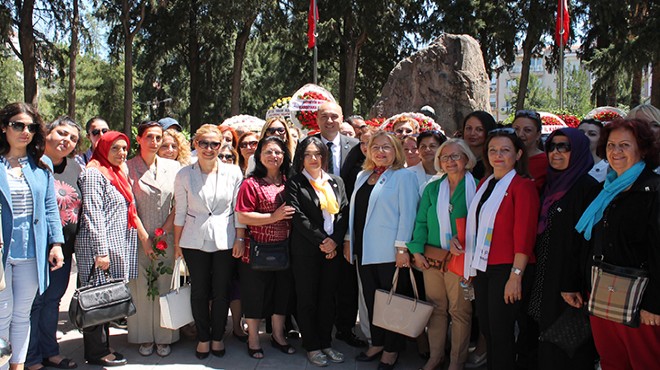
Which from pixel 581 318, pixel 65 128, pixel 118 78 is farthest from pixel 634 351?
→ pixel 118 78

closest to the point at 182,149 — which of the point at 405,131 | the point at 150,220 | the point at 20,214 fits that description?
the point at 150,220

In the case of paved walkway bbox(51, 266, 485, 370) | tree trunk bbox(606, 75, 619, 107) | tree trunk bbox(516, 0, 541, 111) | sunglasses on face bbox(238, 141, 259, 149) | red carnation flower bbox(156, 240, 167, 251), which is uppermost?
tree trunk bbox(516, 0, 541, 111)

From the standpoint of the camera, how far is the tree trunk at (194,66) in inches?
869

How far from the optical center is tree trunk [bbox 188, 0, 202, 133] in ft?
72.4

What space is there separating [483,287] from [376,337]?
1.19 m

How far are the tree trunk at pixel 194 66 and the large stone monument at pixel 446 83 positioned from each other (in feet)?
37.0

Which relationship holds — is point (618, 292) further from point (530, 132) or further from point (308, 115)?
point (308, 115)

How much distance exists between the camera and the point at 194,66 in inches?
949

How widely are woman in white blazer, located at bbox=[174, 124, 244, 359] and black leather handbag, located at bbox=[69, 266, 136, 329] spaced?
0.59 m

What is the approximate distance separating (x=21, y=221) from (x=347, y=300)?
2819 mm

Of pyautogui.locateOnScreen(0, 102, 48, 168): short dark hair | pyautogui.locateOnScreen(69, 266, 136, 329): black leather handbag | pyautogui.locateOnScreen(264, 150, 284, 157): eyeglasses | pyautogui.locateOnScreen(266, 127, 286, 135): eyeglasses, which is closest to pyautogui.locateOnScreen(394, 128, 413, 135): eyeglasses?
pyautogui.locateOnScreen(266, 127, 286, 135): eyeglasses

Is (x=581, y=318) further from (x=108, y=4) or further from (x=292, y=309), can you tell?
(x=108, y=4)

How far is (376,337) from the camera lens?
4648 millimetres

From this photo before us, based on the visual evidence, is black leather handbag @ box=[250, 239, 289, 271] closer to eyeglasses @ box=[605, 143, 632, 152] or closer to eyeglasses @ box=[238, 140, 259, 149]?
eyeglasses @ box=[238, 140, 259, 149]
